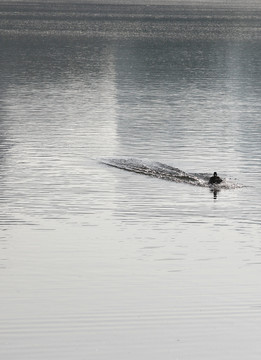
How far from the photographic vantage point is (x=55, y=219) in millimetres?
46281

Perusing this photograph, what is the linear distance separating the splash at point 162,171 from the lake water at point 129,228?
0.14 metres

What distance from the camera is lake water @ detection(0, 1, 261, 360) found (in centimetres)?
3172

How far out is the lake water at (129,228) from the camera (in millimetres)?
31719

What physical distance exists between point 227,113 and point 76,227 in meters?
47.1

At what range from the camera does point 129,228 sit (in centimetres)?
4503

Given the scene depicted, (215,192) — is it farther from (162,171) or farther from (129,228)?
(129,228)

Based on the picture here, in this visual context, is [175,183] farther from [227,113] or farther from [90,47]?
[90,47]

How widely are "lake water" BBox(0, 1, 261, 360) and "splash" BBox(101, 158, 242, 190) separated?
143 millimetres

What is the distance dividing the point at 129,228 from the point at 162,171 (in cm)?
1474

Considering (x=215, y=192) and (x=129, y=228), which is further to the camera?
(x=215, y=192)

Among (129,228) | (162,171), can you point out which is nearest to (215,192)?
(162,171)

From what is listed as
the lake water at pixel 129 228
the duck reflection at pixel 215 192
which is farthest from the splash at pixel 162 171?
the duck reflection at pixel 215 192

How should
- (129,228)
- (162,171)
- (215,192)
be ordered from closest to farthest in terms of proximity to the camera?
1. (129,228)
2. (215,192)
3. (162,171)

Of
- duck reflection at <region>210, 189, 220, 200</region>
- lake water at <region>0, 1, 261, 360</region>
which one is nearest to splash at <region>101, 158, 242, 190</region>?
lake water at <region>0, 1, 261, 360</region>
